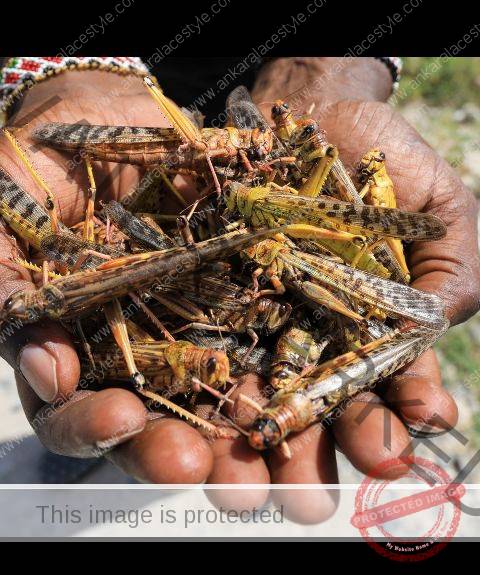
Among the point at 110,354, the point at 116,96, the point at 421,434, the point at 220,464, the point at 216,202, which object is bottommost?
the point at 421,434

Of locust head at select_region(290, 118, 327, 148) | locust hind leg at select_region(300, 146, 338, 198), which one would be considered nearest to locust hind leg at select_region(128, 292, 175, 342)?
locust hind leg at select_region(300, 146, 338, 198)

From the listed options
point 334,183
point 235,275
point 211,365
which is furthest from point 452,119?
point 211,365

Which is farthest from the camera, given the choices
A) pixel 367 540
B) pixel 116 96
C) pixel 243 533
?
pixel 116 96

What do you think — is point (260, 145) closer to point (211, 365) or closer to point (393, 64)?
point (211, 365)

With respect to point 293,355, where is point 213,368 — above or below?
above

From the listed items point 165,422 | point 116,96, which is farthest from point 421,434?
point 116,96

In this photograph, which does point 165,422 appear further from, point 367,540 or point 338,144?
point 338,144

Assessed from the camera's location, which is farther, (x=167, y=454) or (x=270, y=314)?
(x=270, y=314)
